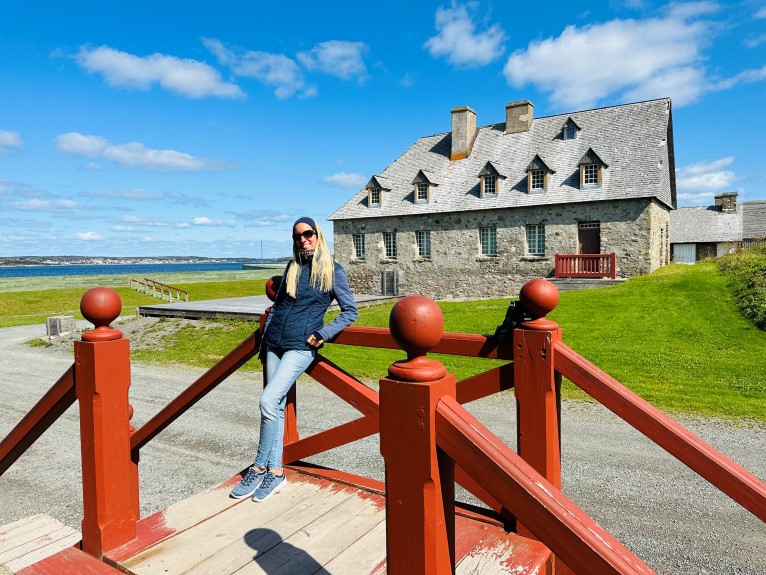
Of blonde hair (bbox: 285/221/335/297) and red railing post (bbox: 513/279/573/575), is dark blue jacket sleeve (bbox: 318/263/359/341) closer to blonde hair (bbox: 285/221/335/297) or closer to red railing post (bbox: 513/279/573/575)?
blonde hair (bbox: 285/221/335/297)

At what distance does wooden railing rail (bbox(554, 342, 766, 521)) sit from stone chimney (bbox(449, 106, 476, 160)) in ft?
85.8

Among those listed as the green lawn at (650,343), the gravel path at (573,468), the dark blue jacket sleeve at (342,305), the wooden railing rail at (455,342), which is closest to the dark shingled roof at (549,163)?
the green lawn at (650,343)

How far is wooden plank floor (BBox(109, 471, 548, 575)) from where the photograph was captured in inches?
93.4

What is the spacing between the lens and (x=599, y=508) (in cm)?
437

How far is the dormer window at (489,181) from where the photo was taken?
24359 mm

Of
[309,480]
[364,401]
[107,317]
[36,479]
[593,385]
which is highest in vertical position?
[107,317]

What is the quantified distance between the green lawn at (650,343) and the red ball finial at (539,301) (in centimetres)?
587

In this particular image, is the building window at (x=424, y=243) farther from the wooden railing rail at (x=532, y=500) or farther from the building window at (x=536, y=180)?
the wooden railing rail at (x=532, y=500)

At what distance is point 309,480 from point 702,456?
7.70ft

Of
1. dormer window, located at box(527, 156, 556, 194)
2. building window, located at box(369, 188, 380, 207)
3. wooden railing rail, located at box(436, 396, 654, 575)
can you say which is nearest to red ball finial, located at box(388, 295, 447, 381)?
wooden railing rail, located at box(436, 396, 654, 575)

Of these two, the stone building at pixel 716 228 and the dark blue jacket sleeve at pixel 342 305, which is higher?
the stone building at pixel 716 228

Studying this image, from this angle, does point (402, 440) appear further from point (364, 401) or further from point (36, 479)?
point (36, 479)

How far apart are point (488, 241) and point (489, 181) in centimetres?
292

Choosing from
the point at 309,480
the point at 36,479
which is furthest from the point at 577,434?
the point at 36,479
